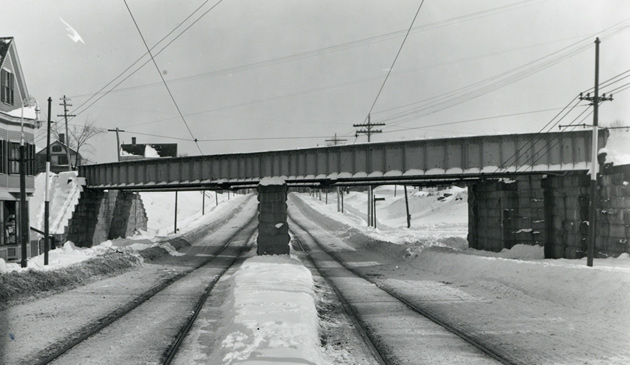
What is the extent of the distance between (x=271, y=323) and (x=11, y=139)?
2469cm

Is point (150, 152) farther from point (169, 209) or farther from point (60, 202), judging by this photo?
point (60, 202)

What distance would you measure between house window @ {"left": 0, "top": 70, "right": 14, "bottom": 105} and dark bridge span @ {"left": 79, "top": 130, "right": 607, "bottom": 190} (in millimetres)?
10089

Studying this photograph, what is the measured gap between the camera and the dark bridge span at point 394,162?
1057 inches

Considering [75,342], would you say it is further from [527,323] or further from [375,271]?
[375,271]

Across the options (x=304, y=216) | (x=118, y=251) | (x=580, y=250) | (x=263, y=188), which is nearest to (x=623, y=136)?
(x=304, y=216)

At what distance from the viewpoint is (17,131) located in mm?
29000

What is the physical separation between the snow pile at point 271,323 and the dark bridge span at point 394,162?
13.1 m

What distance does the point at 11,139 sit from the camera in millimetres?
28688

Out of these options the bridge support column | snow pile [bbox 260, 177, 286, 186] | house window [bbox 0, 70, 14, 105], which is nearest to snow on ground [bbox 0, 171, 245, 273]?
the bridge support column

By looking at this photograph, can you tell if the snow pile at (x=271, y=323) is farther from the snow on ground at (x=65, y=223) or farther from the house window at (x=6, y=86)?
the house window at (x=6, y=86)

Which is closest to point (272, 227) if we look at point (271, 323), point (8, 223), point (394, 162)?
point (394, 162)

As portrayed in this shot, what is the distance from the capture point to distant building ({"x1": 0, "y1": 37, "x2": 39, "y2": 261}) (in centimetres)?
2795

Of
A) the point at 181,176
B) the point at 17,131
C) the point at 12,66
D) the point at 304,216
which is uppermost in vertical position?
the point at 12,66

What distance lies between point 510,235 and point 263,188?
15.1 m
